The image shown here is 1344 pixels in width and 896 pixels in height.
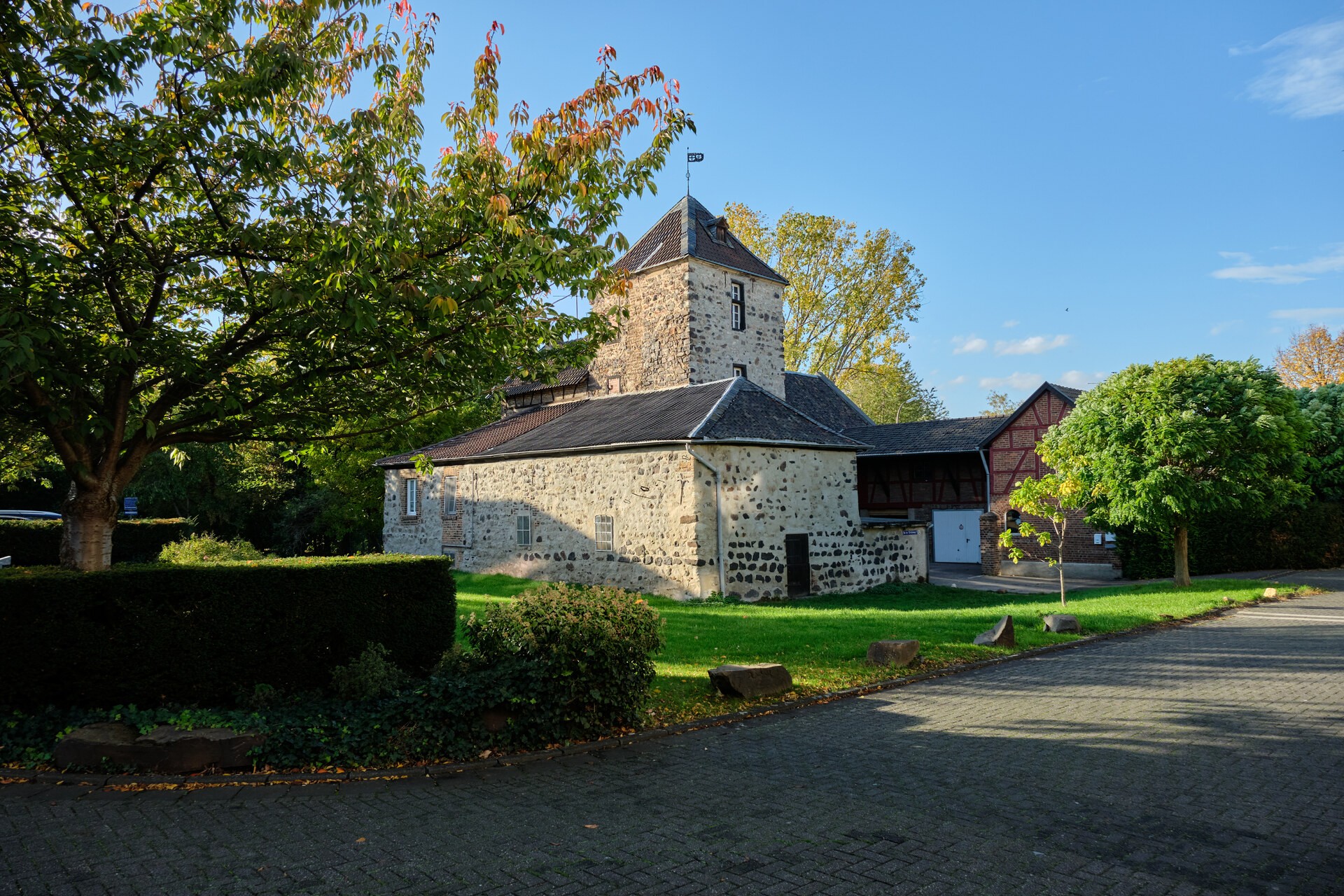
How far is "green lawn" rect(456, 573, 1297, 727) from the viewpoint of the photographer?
386 inches

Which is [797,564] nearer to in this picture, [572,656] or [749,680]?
[749,680]

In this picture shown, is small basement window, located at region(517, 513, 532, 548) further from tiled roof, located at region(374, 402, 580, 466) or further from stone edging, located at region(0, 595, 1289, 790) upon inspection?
stone edging, located at region(0, 595, 1289, 790)

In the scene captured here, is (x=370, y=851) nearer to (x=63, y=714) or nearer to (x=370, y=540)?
(x=63, y=714)

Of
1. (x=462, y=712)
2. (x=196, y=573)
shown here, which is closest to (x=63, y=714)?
(x=196, y=573)

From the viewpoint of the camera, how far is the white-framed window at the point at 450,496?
25688 millimetres

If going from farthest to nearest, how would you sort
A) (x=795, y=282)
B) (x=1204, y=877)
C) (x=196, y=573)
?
(x=795, y=282) → (x=196, y=573) → (x=1204, y=877)

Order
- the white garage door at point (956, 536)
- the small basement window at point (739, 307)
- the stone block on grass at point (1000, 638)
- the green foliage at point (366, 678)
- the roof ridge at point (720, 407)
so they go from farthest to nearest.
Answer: the white garage door at point (956, 536)
the small basement window at point (739, 307)
the roof ridge at point (720, 407)
the stone block on grass at point (1000, 638)
the green foliage at point (366, 678)

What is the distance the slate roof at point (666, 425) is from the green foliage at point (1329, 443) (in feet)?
63.5

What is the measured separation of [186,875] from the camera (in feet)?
14.9

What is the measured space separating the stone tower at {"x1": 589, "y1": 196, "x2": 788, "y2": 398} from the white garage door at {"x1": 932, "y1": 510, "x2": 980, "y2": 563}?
33.0 ft

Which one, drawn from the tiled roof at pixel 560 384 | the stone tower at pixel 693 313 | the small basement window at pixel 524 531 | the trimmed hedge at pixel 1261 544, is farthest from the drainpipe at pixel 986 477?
the small basement window at pixel 524 531

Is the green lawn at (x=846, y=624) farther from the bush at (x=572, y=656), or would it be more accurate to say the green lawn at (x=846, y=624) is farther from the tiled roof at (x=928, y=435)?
the tiled roof at (x=928, y=435)

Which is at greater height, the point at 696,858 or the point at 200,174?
the point at 200,174

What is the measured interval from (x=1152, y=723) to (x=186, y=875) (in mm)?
8222
